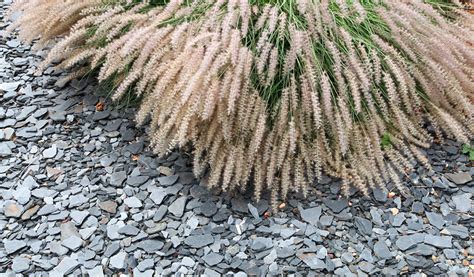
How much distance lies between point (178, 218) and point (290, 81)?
806mm

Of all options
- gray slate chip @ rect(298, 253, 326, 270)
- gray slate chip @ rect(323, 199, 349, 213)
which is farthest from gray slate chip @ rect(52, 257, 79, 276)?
gray slate chip @ rect(323, 199, 349, 213)

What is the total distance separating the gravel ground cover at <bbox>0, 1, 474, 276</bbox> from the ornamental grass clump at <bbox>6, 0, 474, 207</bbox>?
114 millimetres

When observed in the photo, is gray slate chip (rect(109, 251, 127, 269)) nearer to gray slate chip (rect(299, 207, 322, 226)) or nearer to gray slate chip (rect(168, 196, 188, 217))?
gray slate chip (rect(168, 196, 188, 217))

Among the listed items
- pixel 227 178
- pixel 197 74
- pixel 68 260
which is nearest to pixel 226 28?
pixel 197 74

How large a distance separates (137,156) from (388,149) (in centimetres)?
121

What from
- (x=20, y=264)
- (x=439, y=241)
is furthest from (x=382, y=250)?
(x=20, y=264)

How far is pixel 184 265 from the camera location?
2.38 m

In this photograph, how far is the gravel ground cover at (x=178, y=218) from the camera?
7.84 feet

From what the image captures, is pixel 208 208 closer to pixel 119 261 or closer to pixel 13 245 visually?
pixel 119 261

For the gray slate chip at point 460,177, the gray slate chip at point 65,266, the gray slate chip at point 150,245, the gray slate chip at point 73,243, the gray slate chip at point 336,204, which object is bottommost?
the gray slate chip at point 65,266

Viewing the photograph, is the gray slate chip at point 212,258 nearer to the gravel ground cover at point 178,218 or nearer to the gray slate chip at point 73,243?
the gravel ground cover at point 178,218

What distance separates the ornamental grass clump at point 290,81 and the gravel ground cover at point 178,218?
11cm

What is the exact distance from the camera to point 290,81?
8.70 ft

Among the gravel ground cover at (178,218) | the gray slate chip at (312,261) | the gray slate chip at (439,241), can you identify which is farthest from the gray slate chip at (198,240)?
the gray slate chip at (439,241)
